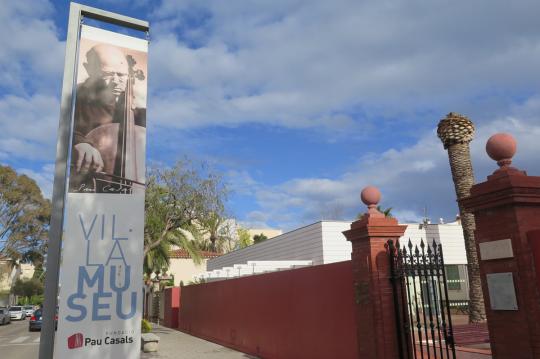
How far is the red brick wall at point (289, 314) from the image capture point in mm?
8484

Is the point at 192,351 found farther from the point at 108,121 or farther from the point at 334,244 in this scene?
the point at 108,121

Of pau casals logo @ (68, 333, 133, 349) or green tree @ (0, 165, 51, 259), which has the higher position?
green tree @ (0, 165, 51, 259)

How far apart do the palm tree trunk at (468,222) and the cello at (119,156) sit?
1204 cm

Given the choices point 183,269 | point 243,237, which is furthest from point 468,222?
point 243,237

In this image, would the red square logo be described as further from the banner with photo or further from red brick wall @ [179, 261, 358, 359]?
red brick wall @ [179, 261, 358, 359]

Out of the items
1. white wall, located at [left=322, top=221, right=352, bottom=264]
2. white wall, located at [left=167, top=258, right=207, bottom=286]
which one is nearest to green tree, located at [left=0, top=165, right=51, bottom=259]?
white wall, located at [left=167, top=258, right=207, bottom=286]

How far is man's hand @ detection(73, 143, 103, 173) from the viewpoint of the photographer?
533cm

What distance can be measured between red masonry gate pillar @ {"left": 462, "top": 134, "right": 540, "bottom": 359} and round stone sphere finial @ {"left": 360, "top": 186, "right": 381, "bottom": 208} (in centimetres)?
229

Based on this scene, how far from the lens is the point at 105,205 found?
536 centimetres

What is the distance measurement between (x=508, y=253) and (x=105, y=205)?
4.42m

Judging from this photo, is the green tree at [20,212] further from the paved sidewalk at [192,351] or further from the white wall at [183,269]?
the paved sidewalk at [192,351]

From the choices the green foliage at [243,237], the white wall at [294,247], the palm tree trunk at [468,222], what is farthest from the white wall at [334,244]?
the green foliage at [243,237]

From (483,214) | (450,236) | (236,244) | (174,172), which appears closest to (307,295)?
(483,214)

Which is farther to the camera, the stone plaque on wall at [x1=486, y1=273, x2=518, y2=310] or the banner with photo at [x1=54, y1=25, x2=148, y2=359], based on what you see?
the banner with photo at [x1=54, y1=25, x2=148, y2=359]
